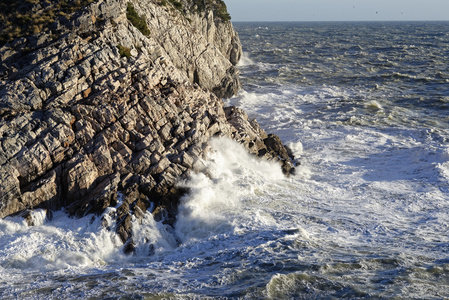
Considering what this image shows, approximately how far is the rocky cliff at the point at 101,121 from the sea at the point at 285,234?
3.05 feet

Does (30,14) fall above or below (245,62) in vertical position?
above

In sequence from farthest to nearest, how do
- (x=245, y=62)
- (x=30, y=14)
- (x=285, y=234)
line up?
(x=245, y=62), (x=30, y=14), (x=285, y=234)

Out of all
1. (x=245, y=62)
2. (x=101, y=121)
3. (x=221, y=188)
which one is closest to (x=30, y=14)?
(x=101, y=121)

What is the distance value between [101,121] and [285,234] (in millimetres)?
9882

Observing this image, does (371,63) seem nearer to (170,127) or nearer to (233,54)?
(233,54)

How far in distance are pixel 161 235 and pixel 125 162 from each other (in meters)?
4.01

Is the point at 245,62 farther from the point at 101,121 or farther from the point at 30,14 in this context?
the point at 101,121

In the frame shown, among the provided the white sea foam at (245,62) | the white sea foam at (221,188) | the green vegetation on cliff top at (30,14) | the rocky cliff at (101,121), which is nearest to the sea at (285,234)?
the white sea foam at (221,188)

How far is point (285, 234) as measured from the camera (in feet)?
58.6

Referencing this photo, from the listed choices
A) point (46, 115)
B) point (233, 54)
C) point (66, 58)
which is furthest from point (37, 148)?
point (233, 54)

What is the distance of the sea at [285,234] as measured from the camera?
567 inches

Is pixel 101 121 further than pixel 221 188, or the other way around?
pixel 221 188

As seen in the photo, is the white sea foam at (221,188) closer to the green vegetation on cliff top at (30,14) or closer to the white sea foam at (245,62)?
the green vegetation on cliff top at (30,14)

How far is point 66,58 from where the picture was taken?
2239 centimetres
